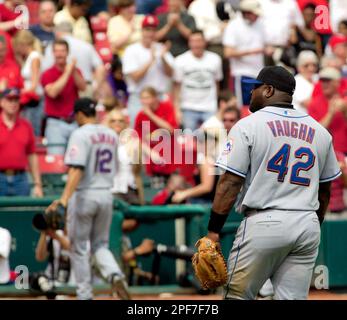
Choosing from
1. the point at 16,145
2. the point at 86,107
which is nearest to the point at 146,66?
the point at 16,145

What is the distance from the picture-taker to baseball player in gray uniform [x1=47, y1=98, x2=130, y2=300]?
11.3 m

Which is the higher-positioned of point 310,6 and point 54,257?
point 310,6

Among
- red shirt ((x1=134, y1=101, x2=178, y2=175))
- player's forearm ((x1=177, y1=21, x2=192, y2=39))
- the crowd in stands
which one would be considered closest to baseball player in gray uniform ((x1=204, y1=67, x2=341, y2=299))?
the crowd in stands

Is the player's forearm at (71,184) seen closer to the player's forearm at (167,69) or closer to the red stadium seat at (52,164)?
the red stadium seat at (52,164)

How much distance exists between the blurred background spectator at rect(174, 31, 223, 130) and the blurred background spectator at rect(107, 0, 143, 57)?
96cm

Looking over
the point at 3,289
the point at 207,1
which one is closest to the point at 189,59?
the point at 207,1

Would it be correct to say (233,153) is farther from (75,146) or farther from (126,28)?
(126,28)

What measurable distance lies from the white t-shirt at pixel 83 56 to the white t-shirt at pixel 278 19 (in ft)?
8.39

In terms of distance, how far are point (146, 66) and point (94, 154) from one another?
3.28m

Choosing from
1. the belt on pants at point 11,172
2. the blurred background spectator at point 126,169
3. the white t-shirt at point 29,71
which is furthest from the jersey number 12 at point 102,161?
the white t-shirt at point 29,71

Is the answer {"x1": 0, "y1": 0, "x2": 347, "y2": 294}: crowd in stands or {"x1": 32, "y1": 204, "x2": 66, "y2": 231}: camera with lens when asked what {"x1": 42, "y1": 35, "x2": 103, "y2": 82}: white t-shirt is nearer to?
{"x1": 0, "y1": 0, "x2": 347, "y2": 294}: crowd in stands

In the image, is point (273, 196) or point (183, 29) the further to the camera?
point (183, 29)

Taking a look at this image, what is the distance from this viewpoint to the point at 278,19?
51.5ft

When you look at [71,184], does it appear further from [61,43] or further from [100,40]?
[100,40]
